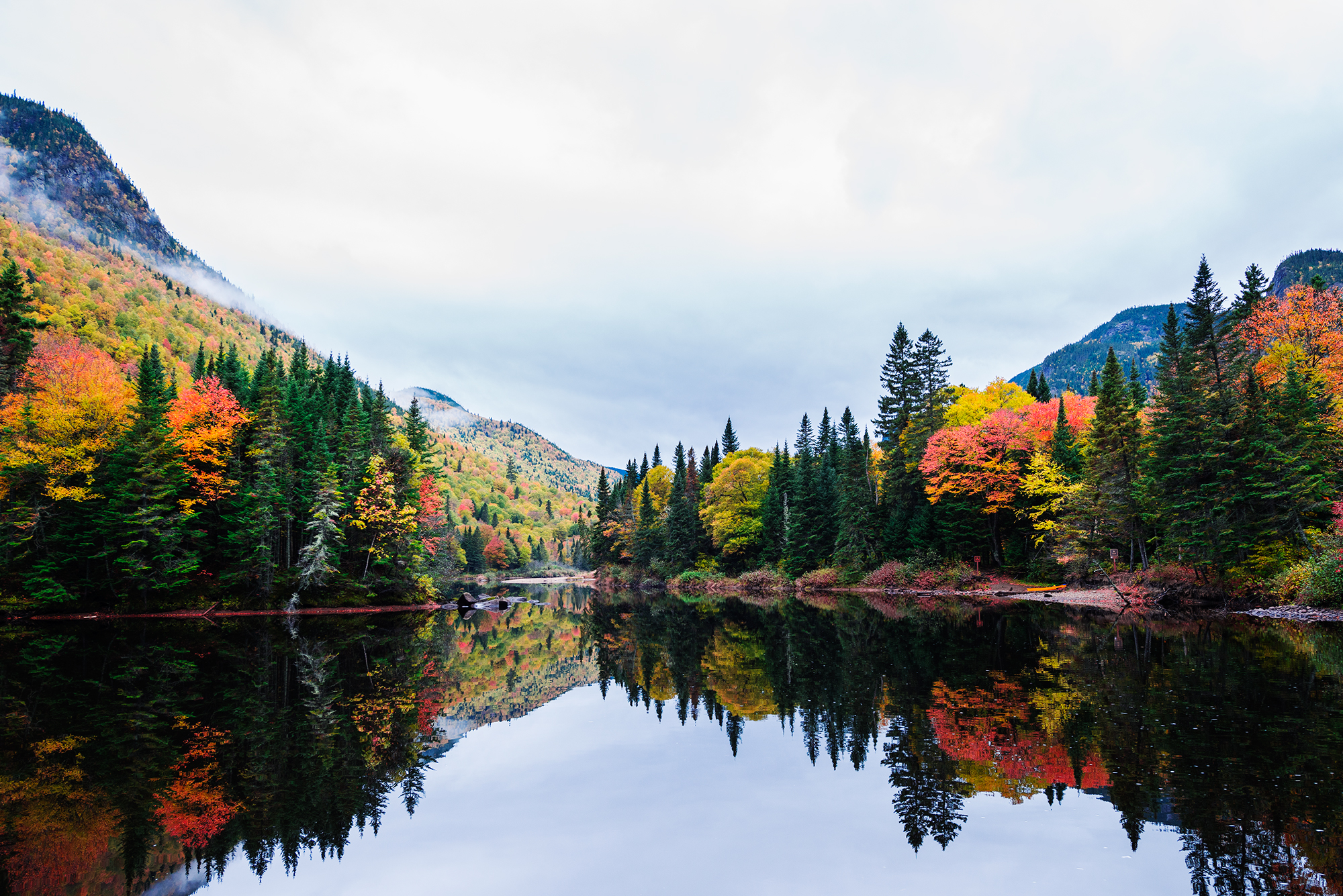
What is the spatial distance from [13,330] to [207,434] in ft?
32.3

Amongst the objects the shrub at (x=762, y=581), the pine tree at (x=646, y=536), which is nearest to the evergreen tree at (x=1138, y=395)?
the shrub at (x=762, y=581)

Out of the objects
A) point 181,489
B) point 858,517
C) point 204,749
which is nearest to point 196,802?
point 204,749

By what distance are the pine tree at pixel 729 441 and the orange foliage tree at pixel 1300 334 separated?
68877 millimetres

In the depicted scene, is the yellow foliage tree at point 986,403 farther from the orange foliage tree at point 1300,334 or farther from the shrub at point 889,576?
the orange foliage tree at point 1300,334

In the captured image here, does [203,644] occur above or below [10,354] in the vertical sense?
below

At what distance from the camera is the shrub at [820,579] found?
56.1 metres

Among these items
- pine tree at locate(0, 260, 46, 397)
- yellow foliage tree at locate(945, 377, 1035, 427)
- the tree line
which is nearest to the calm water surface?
the tree line

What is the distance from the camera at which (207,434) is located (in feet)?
124

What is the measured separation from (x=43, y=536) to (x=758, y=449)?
69812 millimetres

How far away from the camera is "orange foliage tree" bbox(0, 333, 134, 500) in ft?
106

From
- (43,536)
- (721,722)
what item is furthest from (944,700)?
(43,536)

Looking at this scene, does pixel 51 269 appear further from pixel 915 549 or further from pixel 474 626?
pixel 915 549

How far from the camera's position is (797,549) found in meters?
61.7

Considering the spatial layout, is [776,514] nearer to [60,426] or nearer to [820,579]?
[820,579]
